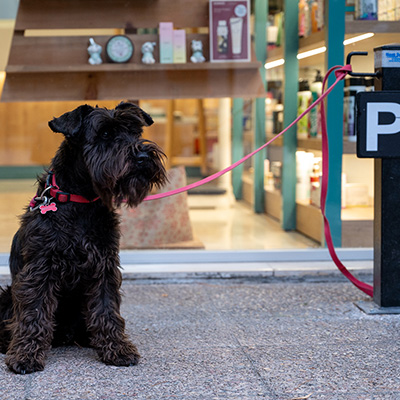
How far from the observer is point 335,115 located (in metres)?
4.74

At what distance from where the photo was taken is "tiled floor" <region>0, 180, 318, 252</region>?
4699 mm

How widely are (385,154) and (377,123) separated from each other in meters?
0.17

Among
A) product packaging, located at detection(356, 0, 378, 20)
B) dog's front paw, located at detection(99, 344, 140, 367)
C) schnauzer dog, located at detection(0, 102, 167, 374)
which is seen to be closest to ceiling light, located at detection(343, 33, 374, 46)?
product packaging, located at detection(356, 0, 378, 20)

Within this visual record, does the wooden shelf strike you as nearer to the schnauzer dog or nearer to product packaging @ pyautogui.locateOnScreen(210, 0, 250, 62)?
product packaging @ pyautogui.locateOnScreen(210, 0, 250, 62)

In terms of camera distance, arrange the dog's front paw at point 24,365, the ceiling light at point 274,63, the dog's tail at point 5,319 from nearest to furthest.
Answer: the dog's front paw at point 24,365
the dog's tail at point 5,319
the ceiling light at point 274,63

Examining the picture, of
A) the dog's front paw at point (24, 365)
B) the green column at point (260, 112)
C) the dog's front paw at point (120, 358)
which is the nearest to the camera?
the dog's front paw at point (24, 365)

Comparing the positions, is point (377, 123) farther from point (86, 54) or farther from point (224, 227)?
point (86, 54)

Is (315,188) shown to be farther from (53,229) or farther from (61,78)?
(53,229)

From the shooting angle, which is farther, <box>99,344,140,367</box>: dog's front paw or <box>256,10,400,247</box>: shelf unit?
<box>256,10,400,247</box>: shelf unit

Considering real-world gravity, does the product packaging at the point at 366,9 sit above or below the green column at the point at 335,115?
above

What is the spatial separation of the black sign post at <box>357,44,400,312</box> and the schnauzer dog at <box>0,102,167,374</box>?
1.24 metres

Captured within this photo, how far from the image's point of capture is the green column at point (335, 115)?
466 centimetres

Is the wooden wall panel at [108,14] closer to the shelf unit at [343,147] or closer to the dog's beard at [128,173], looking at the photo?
the shelf unit at [343,147]

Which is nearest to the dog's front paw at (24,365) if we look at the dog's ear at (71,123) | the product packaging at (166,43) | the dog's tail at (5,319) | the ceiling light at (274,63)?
the dog's tail at (5,319)
